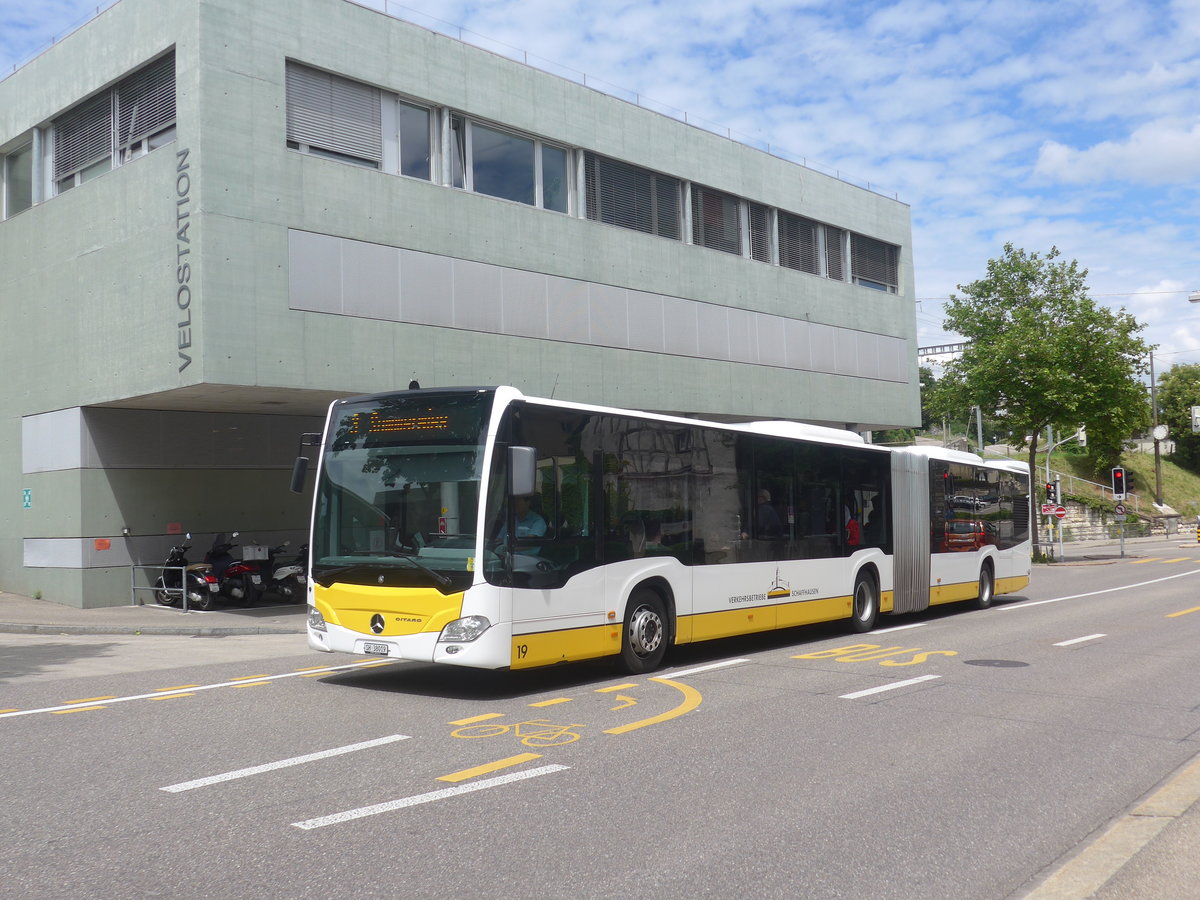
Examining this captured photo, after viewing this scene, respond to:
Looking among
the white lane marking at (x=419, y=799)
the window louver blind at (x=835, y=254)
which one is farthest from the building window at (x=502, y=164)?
the white lane marking at (x=419, y=799)

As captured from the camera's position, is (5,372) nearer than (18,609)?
No

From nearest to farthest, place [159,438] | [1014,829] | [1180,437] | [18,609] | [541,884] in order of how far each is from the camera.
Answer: [541,884] → [1014,829] → [18,609] → [159,438] → [1180,437]

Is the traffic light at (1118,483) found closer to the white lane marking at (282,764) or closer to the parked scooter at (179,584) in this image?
the parked scooter at (179,584)

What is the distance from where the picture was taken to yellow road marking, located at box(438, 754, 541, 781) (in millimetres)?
6953

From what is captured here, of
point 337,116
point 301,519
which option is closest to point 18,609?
point 301,519

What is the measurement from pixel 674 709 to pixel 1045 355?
3131 cm

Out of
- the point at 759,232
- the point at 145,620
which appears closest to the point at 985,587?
the point at 759,232

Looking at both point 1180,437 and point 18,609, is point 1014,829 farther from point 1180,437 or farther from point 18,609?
point 1180,437

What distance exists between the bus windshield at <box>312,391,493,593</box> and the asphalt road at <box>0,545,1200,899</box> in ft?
4.00

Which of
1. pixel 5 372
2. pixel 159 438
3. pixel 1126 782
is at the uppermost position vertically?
pixel 5 372

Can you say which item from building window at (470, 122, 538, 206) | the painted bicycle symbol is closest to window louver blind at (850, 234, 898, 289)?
building window at (470, 122, 538, 206)

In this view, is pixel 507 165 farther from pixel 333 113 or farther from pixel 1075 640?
pixel 1075 640

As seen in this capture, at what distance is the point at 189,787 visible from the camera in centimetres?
669

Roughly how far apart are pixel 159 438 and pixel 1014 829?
18713 millimetres
